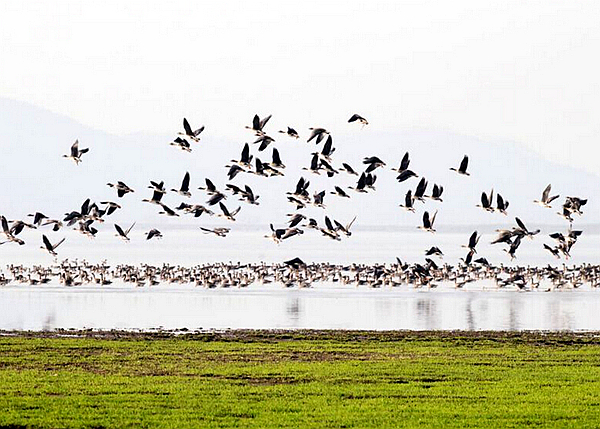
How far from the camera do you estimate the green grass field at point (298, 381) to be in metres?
22.2

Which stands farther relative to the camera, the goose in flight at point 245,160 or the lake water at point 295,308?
the lake water at point 295,308

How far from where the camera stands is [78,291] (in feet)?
208

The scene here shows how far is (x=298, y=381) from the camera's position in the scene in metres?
Result: 26.9

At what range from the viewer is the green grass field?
22.2 m

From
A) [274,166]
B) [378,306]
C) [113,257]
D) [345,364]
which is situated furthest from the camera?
[113,257]

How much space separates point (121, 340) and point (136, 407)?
13.7 meters

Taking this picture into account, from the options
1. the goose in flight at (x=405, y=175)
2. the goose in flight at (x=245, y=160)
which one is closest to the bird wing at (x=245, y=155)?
the goose in flight at (x=245, y=160)

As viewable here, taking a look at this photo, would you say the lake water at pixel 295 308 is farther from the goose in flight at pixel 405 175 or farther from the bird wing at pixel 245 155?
the goose in flight at pixel 405 175

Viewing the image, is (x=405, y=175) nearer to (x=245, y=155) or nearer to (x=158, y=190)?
(x=245, y=155)

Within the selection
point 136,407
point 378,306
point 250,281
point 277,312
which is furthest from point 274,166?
point 250,281

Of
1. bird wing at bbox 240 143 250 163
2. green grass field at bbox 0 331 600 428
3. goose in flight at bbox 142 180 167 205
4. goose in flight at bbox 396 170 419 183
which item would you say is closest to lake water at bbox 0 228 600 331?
goose in flight at bbox 142 180 167 205

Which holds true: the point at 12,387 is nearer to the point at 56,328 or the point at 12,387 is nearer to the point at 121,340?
the point at 121,340

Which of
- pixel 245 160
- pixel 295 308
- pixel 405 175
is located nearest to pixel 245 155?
pixel 245 160

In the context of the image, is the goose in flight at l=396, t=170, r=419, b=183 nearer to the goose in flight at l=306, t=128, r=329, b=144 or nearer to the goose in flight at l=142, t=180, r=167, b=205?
the goose in flight at l=306, t=128, r=329, b=144
